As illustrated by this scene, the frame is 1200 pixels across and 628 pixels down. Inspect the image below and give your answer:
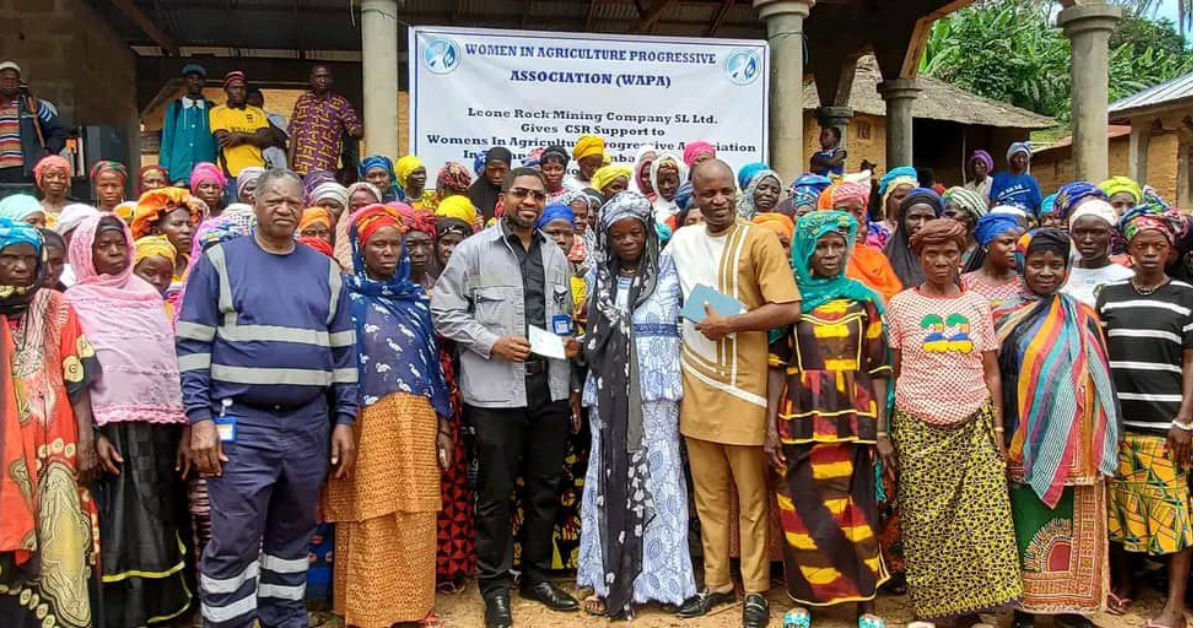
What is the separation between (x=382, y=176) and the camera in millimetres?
6422

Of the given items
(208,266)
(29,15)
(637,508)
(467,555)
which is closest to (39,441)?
(208,266)

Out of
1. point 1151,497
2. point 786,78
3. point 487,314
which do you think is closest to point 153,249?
point 487,314

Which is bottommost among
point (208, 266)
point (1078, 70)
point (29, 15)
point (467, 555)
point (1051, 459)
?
point (467, 555)

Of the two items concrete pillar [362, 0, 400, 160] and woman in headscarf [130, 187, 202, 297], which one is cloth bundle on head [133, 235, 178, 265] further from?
concrete pillar [362, 0, 400, 160]

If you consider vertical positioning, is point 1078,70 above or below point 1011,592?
above

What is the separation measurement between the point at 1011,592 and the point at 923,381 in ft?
3.10

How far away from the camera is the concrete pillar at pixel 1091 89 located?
858 centimetres

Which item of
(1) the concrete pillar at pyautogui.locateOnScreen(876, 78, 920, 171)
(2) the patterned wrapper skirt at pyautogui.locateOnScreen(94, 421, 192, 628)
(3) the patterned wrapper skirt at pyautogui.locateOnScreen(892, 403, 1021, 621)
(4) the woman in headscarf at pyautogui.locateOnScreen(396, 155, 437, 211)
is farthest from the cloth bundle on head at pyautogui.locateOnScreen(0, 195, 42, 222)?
(1) the concrete pillar at pyautogui.locateOnScreen(876, 78, 920, 171)

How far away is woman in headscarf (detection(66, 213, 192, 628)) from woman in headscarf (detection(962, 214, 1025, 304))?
3499 mm

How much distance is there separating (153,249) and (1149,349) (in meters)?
4.39

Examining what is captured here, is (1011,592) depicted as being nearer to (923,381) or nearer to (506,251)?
(923,381)

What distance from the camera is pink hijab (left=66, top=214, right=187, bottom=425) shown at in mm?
3570

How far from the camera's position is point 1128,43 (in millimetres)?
35031

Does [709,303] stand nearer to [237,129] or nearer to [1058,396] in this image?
[1058,396]
